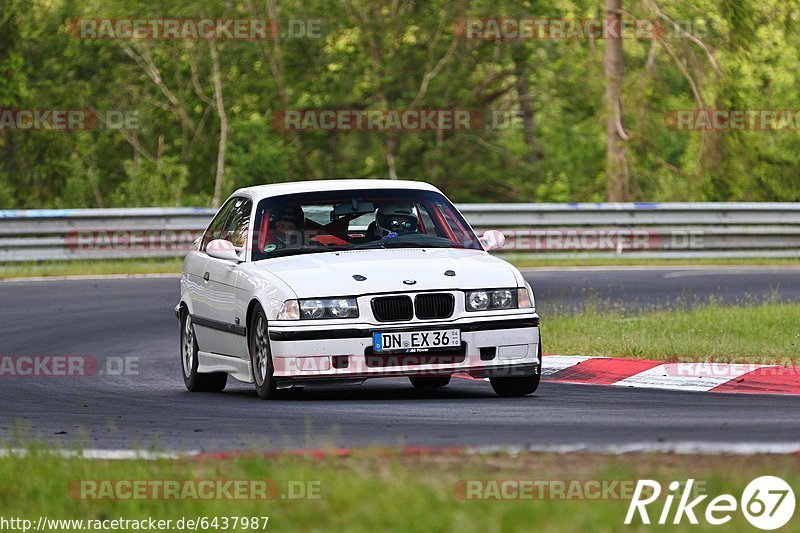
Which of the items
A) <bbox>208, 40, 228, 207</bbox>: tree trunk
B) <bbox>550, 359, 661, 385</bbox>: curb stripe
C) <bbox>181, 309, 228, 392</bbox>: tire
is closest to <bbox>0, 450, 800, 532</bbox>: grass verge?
<bbox>181, 309, 228, 392</bbox>: tire

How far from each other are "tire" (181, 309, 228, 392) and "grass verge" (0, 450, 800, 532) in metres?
5.01

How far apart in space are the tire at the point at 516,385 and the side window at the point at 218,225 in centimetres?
278

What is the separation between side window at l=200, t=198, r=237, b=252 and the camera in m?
12.9

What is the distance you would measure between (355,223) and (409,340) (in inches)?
62.0

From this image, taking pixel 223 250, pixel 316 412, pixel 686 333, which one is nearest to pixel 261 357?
pixel 223 250

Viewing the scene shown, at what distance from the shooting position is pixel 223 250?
11.7 m

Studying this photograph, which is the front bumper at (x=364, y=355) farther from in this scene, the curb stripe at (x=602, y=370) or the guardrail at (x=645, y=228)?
the guardrail at (x=645, y=228)

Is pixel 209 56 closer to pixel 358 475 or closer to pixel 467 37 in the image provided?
pixel 467 37

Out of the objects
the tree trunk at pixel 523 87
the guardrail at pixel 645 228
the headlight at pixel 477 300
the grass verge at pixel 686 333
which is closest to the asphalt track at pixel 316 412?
the headlight at pixel 477 300

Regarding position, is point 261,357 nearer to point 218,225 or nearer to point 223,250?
point 223,250

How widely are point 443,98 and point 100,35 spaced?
24.9 ft

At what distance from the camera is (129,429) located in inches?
366

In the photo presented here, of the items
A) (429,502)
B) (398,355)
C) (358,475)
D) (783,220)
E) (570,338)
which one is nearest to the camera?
(429,502)

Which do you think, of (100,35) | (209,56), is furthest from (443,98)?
(100,35)
